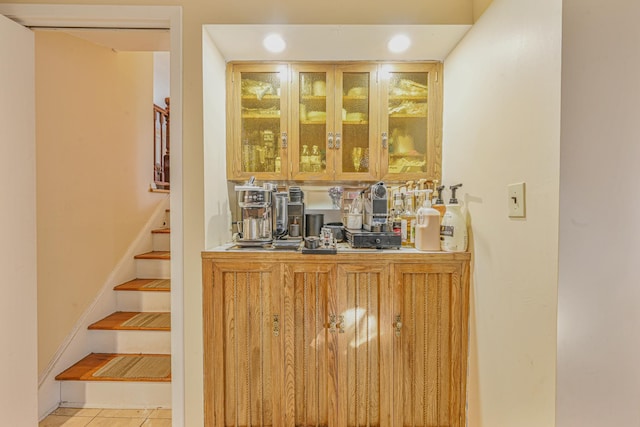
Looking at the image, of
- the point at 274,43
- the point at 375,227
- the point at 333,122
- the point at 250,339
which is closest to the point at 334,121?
the point at 333,122

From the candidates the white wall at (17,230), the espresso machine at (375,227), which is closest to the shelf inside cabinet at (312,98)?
the espresso machine at (375,227)

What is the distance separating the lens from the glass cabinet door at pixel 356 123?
190 cm

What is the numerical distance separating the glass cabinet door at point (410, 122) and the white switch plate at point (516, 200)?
0.76 m

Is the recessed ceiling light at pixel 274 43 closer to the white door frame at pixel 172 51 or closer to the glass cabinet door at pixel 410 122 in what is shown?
the white door frame at pixel 172 51

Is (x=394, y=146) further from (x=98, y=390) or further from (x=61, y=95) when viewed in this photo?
(x=98, y=390)

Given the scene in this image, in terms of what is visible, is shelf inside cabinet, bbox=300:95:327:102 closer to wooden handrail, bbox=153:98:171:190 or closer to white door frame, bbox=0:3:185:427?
white door frame, bbox=0:3:185:427

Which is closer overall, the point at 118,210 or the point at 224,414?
the point at 224,414

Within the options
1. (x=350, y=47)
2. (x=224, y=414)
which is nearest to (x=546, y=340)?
(x=224, y=414)

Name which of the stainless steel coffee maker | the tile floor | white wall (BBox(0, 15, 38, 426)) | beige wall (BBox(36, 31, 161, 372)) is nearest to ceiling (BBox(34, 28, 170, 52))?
white wall (BBox(0, 15, 38, 426))

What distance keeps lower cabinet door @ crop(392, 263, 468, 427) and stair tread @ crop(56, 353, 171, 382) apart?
4.65 ft

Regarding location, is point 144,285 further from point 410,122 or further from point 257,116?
point 410,122

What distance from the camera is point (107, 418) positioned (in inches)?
74.0

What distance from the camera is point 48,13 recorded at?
1.49 m

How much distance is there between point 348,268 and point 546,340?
2.65 ft
